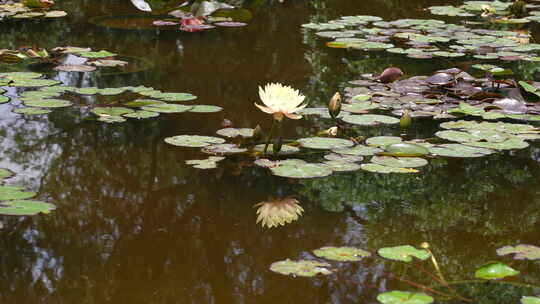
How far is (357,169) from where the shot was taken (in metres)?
2.29

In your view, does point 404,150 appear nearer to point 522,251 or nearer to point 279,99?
point 279,99

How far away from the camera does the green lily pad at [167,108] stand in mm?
2861

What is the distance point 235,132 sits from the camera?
8.54ft

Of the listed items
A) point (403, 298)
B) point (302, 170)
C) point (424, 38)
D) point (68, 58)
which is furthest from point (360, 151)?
point (424, 38)

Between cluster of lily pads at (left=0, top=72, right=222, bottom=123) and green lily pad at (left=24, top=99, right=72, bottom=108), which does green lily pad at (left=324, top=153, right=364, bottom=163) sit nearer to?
cluster of lily pads at (left=0, top=72, right=222, bottom=123)

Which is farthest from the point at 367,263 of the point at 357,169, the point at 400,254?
the point at 357,169

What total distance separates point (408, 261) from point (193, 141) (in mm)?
1091

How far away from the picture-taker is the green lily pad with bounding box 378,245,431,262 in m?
1.63

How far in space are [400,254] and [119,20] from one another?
3.95m

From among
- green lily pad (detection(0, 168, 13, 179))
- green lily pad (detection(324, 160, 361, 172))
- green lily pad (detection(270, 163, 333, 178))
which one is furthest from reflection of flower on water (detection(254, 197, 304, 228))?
green lily pad (detection(0, 168, 13, 179))

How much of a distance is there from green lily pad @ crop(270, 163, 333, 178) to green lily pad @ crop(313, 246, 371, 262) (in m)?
0.52

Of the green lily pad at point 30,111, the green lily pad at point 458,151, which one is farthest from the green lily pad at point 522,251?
the green lily pad at point 30,111

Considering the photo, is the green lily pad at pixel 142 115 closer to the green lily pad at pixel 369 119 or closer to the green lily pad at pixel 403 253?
the green lily pad at pixel 369 119

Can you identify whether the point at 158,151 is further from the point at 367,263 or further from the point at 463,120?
the point at 463,120
